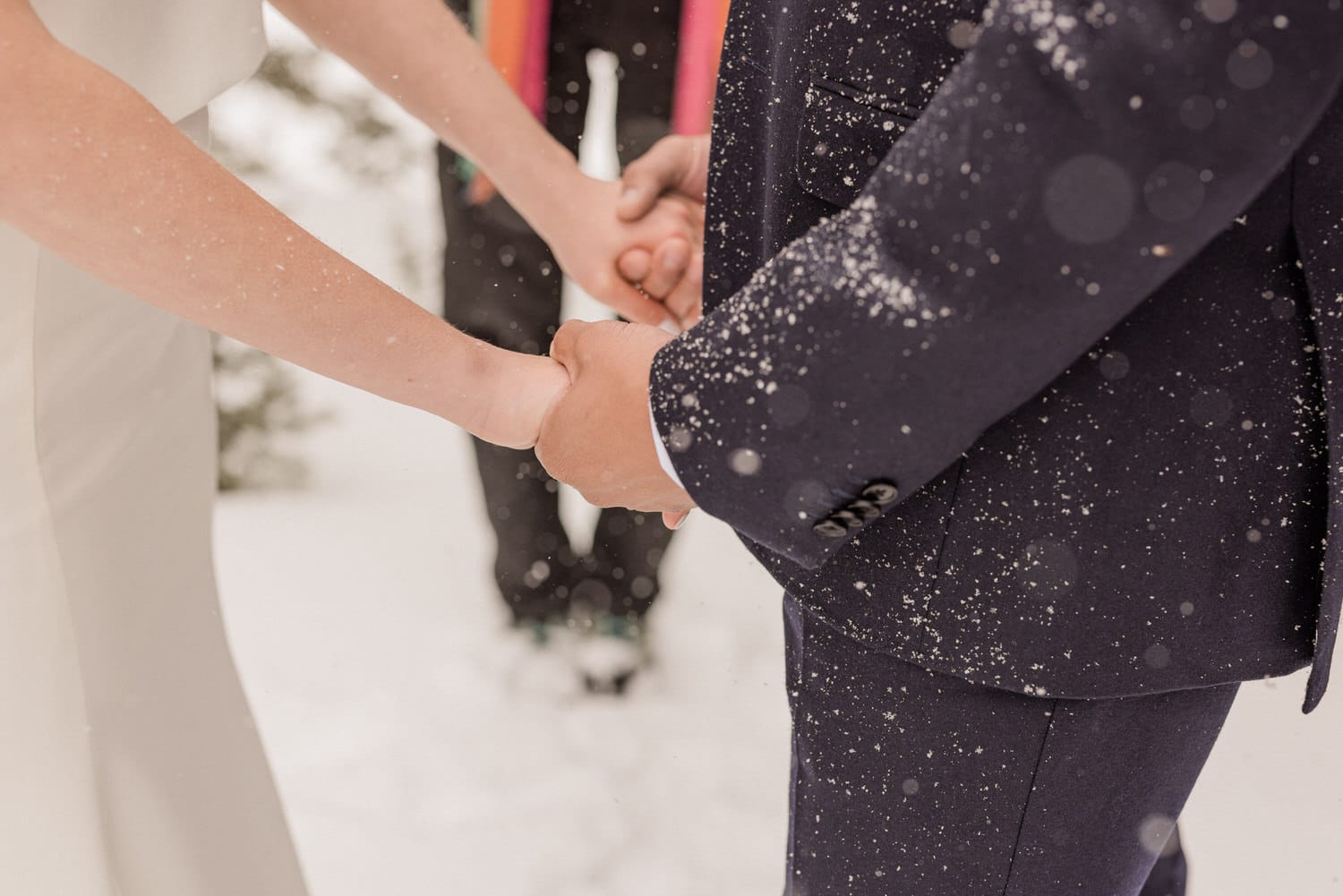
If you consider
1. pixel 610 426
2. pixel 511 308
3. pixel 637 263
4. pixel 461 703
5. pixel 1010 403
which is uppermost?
pixel 511 308

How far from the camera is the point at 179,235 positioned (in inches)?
24.0

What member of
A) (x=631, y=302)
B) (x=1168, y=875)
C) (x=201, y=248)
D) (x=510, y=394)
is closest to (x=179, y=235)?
(x=201, y=248)

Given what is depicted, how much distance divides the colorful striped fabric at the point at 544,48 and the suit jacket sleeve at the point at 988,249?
1.07 meters

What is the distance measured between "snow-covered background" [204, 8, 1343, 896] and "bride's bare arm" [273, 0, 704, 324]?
660 mm

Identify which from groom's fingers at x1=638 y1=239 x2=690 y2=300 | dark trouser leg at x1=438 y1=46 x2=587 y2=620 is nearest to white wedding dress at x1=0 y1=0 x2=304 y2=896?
groom's fingers at x1=638 y1=239 x2=690 y2=300

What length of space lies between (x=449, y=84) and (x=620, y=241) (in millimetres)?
224

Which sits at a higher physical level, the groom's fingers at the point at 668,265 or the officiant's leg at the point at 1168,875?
the groom's fingers at the point at 668,265

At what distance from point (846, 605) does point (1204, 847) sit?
1.12 metres

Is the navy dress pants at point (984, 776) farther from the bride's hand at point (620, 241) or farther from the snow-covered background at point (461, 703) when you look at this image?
the snow-covered background at point (461, 703)

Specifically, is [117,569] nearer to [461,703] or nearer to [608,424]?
[608,424]

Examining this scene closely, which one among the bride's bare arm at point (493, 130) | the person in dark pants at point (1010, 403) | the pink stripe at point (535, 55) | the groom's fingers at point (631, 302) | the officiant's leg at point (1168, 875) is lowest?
the officiant's leg at point (1168, 875)

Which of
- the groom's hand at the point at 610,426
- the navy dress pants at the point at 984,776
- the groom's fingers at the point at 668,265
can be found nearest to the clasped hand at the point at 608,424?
the groom's hand at the point at 610,426

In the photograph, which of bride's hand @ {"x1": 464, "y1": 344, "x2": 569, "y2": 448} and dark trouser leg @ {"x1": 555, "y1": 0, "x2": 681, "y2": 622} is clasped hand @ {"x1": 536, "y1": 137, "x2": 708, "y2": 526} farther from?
dark trouser leg @ {"x1": 555, "y1": 0, "x2": 681, "y2": 622}

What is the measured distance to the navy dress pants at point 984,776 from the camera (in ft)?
2.19
